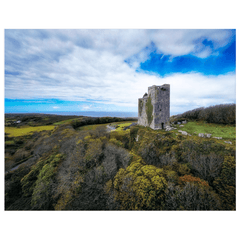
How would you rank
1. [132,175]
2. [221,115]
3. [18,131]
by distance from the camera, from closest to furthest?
[132,175] < [221,115] < [18,131]

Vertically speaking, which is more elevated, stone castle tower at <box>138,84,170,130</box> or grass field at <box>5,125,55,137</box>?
stone castle tower at <box>138,84,170,130</box>

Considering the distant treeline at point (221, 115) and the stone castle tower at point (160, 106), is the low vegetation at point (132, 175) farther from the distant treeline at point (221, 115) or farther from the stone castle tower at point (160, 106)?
the stone castle tower at point (160, 106)

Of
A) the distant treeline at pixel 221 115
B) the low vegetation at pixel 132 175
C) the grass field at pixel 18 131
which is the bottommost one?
the low vegetation at pixel 132 175

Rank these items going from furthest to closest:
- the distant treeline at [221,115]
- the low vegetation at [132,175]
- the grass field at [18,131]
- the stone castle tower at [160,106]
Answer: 1. the grass field at [18,131]
2. the stone castle tower at [160,106]
3. the distant treeline at [221,115]
4. the low vegetation at [132,175]

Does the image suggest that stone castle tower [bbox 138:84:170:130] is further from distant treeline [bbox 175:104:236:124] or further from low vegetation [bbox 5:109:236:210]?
distant treeline [bbox 175:104:236:124]

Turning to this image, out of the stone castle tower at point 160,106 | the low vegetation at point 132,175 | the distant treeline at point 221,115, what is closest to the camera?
the low vegetation at point 132,175

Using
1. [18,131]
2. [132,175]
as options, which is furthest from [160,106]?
[18,131]

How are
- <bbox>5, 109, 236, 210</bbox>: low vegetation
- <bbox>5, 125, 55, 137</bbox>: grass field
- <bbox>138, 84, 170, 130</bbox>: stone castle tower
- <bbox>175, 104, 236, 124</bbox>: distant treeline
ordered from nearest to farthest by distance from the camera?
<bbox>5, 109, 236, 210</bbox>: low vegetation < <bbox>175, 104, 236, 124</bbox>: distant treeline < <bbox>138, 84, 170, 130</bbox>: stone castle tower < <bbox>5, 125, 55, 137</bbox>: grass field

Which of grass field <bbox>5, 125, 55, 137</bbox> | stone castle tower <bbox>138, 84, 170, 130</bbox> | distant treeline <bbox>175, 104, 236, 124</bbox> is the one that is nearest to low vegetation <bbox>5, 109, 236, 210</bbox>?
grass field <bbox>5, 125, 55, 137</bbox>

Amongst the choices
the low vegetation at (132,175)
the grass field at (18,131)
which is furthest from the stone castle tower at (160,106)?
the grass field at (18,131)

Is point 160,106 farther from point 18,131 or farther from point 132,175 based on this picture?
point 18,131
